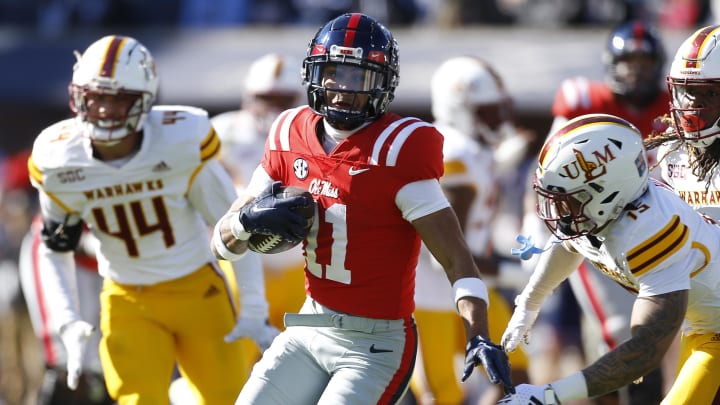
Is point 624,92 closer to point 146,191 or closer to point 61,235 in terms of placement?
point 146,191

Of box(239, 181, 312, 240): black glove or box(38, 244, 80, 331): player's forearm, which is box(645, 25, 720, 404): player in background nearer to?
box(239, 181, 312, 240): black glove

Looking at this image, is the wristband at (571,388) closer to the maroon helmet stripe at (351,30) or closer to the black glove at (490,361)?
the black glove at (490,361)

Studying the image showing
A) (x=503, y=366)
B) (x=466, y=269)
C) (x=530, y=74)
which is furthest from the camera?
(x=530, y=74)

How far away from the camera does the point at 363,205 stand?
4.00 m

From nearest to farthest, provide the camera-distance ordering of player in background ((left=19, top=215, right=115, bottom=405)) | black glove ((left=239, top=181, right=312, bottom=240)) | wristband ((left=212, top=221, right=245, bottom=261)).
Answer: black glove ((left=239, top=181, right=312, bottom=240)) < wristband ((left=212, top=221, right=245, bottom=261)) < player in background ((left=19, top=215, right=115, bottom=405))

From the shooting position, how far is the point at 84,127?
16.0 ft

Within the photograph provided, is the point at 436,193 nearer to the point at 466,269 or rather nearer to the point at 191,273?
the point at 466,269

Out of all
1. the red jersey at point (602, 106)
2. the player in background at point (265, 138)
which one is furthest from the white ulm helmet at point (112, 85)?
the red jersey at point (602, 106)

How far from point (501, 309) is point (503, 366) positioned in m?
2.38

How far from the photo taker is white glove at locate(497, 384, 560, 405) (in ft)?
12.0

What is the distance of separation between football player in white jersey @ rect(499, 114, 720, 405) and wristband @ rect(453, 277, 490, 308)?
0.30 metres

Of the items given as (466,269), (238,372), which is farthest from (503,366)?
(238,372)

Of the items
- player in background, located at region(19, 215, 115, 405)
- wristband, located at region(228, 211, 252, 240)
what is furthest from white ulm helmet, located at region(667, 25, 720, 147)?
player in background, located at region(19, 215, 115, 405)

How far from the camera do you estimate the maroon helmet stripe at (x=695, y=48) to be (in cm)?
436
